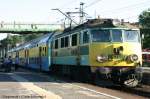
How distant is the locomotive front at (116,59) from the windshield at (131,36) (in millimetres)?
149

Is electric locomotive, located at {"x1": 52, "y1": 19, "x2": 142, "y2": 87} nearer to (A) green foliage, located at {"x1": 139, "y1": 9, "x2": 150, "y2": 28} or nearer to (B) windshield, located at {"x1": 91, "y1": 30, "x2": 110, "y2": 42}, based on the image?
(B) windshield, located at {"x1": 91, "y1": 30, "x2": 110, "y2": 42}

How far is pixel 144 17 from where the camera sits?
117m

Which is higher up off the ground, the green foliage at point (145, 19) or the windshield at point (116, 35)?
the green foliage at point (145, 19)

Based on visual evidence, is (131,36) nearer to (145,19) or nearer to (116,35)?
(116,35)

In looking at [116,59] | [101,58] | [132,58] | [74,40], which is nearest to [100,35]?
[101,58]

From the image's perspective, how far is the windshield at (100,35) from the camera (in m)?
26.1

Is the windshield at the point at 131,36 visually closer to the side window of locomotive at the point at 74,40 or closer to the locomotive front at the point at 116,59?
the locomotive front at the point at 116,59

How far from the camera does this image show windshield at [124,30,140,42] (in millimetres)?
26320

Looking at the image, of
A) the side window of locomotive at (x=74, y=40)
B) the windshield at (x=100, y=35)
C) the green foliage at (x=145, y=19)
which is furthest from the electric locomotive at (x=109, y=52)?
the green foliage at (x=145, y=19)

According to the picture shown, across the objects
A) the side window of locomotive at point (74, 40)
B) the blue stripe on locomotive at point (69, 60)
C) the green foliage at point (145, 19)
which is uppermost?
the green foliage at point (145, 19)

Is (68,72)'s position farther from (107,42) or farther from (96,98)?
(96,98)

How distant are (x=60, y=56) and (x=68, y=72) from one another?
2.23 metres

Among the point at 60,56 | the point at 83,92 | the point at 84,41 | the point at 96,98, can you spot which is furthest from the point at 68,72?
the point at 96,98

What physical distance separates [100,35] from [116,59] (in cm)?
162
